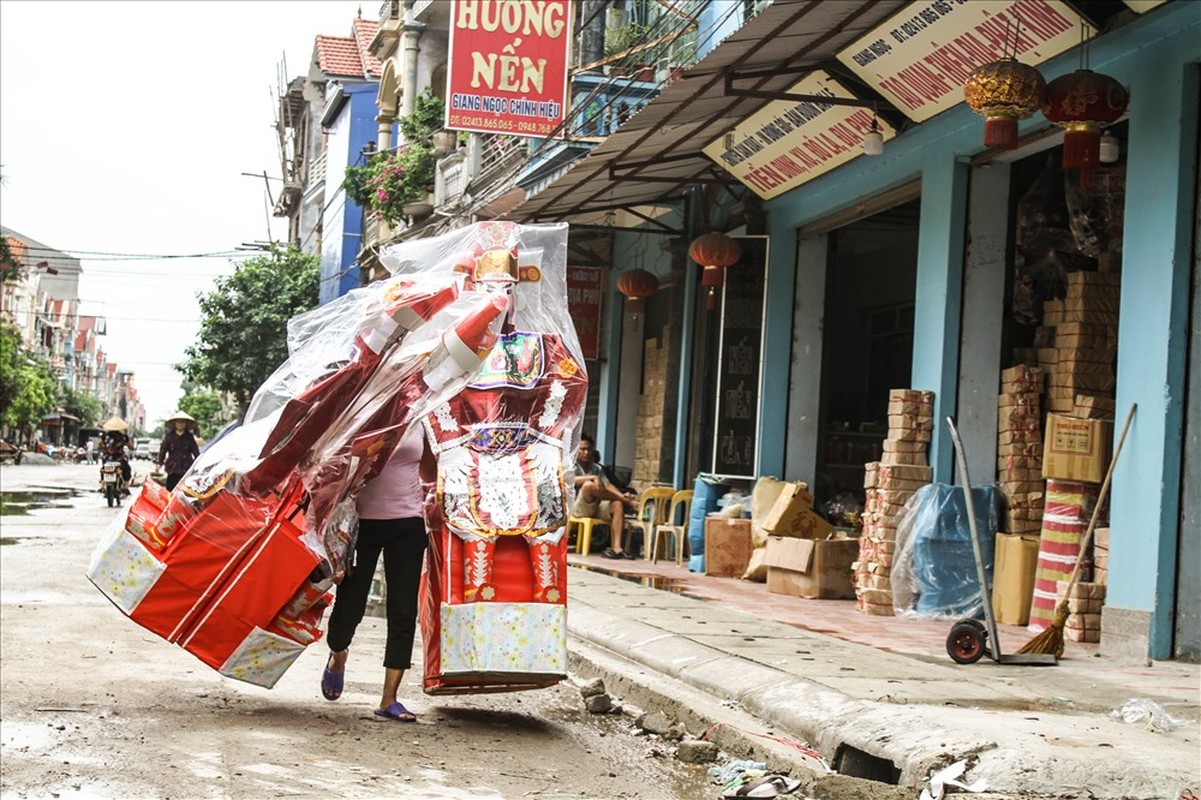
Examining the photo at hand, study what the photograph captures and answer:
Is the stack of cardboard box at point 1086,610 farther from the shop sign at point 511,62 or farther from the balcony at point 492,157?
the balcony at point 492,157

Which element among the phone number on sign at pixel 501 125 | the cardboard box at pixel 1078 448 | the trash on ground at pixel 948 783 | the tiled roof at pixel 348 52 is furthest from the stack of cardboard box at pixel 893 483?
the tiled roof at pixel 348 52

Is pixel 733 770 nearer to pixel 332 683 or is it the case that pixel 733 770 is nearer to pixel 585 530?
pixel 332 683

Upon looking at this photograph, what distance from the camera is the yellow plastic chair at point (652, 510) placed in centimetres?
1670

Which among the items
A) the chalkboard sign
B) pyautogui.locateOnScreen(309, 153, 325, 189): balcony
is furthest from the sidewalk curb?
pyautogui.locateOnScreen(309, 153, 325, 189): balcony

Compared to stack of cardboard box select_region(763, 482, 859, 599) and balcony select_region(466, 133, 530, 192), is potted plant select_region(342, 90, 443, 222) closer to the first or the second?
balcony select_region(466, 133, 530, 192)

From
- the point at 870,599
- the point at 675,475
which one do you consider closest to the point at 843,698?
the point at 870,599

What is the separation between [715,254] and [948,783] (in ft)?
33.6

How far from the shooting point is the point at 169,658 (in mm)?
8141

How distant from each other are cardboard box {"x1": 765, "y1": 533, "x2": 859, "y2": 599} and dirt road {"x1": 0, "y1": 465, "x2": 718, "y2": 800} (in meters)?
4.66

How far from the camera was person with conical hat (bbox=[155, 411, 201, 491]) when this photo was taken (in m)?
18.3

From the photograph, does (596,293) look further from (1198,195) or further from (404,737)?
(404,737)

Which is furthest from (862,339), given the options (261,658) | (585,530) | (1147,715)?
(261,658)

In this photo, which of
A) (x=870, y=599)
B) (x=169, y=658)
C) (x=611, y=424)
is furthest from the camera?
(x=611, y=424)

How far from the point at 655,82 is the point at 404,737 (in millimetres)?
12763
